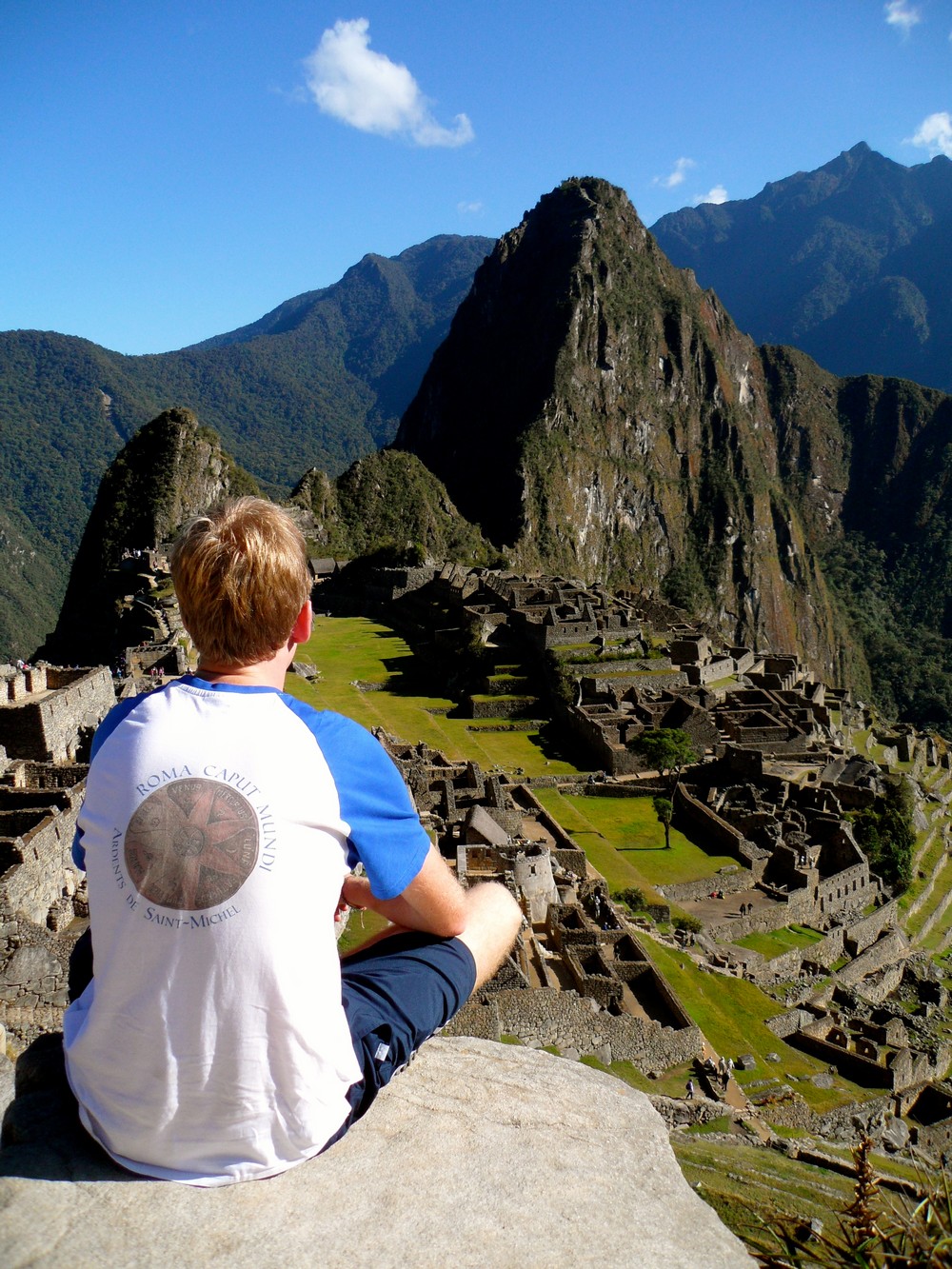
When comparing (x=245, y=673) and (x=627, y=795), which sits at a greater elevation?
(x=245, y=673)

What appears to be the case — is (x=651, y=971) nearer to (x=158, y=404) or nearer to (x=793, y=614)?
(x=158, y=404)

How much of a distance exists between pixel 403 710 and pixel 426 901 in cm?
3052

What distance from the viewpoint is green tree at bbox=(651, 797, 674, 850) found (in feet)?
83.5

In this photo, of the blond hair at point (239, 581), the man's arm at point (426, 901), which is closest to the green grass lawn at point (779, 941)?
the man's arm at point (426, 901)

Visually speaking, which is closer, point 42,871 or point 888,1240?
point 888,1240

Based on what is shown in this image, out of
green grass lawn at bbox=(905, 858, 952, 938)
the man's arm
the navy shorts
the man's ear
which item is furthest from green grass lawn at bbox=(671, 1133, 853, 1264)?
green grass lawn at bbox=(905, 858, 952, 938)

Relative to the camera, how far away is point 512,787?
24.1m

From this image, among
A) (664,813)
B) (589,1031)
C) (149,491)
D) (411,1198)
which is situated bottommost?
(664,813)

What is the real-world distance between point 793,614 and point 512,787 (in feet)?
479

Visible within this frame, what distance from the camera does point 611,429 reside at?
145625 mm

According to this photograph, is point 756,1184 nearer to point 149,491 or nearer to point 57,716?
point 57,716

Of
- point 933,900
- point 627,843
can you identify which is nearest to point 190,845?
point 627,843

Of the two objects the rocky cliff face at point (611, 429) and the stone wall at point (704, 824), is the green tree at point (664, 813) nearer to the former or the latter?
the stone wall at point (704, 824)

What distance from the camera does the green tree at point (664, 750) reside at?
97.2 feet
